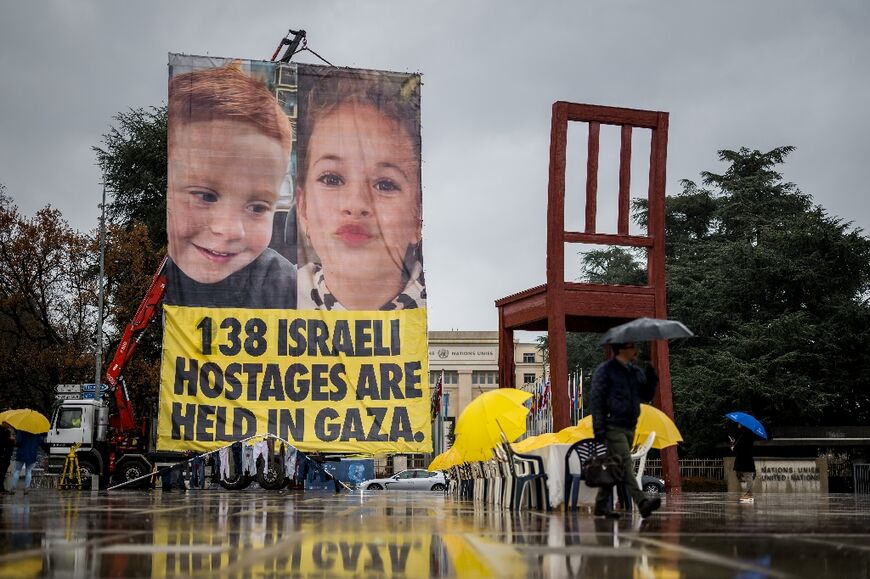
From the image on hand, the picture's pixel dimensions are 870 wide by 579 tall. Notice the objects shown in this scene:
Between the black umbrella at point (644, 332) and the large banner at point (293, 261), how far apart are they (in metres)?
13.8

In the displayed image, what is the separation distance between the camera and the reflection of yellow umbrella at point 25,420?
1997 cm

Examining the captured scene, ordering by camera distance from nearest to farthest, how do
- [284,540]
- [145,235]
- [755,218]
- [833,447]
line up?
[284,540], [833,447], [145,235], [755,218]

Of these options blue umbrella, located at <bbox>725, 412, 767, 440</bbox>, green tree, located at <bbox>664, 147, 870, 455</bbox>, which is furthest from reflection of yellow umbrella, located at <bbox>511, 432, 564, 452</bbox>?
green tree, located at <bbox>664, 147, 870, 455</bbox>

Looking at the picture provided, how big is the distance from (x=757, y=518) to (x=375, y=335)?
50.8 feet

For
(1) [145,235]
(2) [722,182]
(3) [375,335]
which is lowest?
(3) [375,335]

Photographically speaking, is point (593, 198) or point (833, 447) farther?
point (833, 447)

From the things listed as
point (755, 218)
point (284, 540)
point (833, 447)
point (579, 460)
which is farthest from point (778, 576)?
point (755, 218)

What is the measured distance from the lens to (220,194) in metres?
22.7

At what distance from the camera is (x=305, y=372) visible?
72.6ft

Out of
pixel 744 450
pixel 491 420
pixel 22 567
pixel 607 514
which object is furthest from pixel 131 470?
pixel 22 567

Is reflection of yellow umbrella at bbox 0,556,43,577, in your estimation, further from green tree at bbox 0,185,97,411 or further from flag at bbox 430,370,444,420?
green tree at bbox 0,185,97,411

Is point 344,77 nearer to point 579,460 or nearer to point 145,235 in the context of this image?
point 145,235

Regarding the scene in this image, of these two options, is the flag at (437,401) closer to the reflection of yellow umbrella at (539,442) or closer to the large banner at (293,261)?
the large banner at (293,261)

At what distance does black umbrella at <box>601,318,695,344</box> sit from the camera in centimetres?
818
